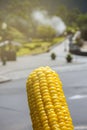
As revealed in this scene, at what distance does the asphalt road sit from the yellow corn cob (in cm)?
884

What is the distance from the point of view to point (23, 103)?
19.5m

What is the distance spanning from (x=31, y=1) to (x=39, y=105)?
438 ft

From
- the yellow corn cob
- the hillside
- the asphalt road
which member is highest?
the yellow corn cob

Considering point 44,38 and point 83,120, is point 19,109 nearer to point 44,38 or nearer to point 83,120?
point 83,120

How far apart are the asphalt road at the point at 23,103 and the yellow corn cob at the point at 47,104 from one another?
29.0ft

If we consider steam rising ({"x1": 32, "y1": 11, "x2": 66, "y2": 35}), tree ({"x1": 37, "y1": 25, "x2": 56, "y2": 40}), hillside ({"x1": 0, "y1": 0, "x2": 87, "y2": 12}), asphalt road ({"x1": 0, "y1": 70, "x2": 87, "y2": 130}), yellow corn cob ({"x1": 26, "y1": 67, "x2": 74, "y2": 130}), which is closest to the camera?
yellow corn cob ({"x1": 26, "y1": 67, "x2": 74, "y2": 130})

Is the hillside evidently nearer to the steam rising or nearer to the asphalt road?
the steam rising

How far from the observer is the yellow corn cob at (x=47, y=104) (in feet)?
12.1

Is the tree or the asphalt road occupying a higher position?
the asphalt road

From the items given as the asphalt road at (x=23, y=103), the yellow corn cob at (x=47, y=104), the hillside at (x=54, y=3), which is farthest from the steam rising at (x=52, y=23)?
the yellow corn cob at (x=47, y=104)

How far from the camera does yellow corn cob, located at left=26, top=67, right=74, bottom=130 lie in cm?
367

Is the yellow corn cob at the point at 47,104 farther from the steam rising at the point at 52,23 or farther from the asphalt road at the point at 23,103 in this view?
the steam rising at the point at 52,23

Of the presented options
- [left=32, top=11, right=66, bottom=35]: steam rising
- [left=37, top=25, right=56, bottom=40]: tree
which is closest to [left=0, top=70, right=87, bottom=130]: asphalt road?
[left=37, top=25, right=56, bottom=40]: tree

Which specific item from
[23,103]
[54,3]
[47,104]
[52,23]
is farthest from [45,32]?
[47,104]
